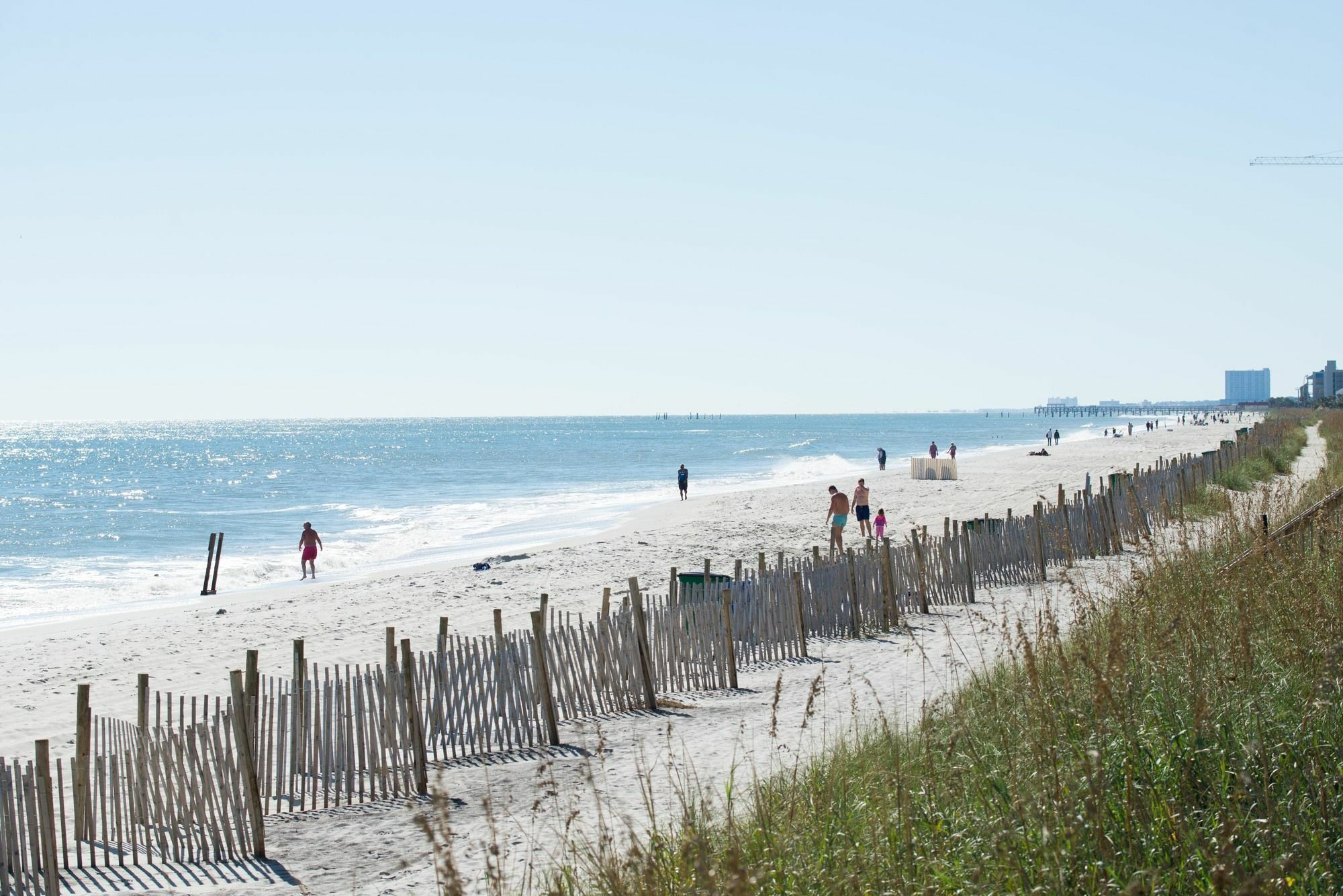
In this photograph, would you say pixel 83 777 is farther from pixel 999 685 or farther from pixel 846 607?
pixel 846 607

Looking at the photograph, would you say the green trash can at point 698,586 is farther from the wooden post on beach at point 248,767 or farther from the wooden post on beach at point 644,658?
the wooden post on beach at point 248,767

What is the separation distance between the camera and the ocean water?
2623 cm

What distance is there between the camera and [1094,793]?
114 inches

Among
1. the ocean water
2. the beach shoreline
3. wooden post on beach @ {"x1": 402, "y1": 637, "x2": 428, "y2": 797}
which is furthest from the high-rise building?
wooden post on beach @ {"x1": 402, "y1": 637, "x2": 428, "y2": 797}

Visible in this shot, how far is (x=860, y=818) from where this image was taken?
4.15 meters

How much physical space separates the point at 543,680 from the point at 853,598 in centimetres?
463

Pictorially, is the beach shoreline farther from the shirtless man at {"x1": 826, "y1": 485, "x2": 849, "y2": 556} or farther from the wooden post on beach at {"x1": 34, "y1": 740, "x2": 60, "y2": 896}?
the wooden post on beach at {"x1": 34, "y1": 740, "x2": 60, "y2": 896}

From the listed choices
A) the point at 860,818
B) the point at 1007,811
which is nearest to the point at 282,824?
the point at 860,818

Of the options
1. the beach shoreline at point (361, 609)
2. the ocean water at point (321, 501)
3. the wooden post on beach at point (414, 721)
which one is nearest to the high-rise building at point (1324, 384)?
the ocean water at point (321, 501)

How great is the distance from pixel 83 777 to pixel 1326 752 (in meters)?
6.39

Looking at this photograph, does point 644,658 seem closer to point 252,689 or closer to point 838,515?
point 252,689

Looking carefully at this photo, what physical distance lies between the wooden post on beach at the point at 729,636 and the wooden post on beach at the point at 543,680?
2.19 m

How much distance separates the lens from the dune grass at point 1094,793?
3.16 metres

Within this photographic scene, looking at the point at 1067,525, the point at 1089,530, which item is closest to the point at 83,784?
the point at 1067,525
